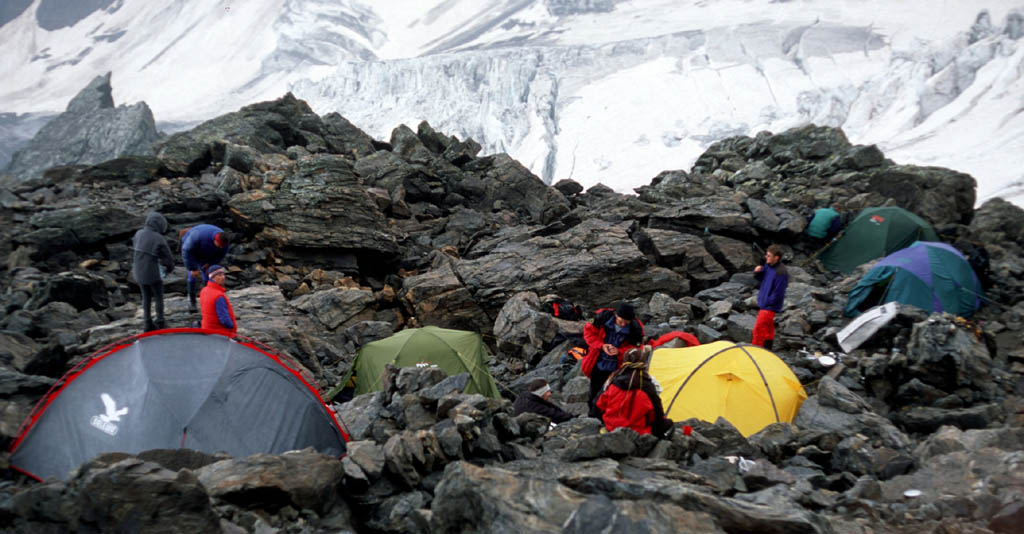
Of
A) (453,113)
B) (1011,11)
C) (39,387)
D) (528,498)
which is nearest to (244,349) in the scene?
(39,387)

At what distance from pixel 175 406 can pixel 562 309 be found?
8033 mm

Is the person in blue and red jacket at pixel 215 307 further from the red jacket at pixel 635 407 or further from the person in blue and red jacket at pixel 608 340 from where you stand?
the red jacket at pixel 635 407

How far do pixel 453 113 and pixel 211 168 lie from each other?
43.5m

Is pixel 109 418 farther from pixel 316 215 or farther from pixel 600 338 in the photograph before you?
pixel 316 215

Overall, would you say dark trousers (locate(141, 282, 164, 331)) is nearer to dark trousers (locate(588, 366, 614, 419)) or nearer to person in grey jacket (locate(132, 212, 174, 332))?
person in grey jacket (locate(132, 212, 174, 332))

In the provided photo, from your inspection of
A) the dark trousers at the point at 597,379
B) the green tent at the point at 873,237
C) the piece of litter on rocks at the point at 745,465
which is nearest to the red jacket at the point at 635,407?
the piece of litter on rocks at the point at 745,465

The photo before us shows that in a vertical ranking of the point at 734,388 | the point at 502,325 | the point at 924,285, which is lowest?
the point at 924,285

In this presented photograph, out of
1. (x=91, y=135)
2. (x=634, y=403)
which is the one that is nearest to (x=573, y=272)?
(x=634, y=403)

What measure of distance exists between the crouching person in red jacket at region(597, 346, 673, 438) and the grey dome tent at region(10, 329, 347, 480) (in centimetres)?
282

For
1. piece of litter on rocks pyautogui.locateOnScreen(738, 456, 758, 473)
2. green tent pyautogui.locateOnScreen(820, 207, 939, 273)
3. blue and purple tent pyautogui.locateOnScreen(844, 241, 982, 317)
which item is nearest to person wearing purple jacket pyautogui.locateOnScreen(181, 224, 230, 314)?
piece of litter on rocks pyautogui.locateOnScreen(738, 456, 758, 473)

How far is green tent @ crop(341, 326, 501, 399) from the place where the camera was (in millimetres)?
8547

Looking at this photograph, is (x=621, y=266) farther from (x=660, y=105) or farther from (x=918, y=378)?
(x=660, y=105)

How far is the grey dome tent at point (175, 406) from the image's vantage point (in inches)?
175

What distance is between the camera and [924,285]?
11016 millimetres
